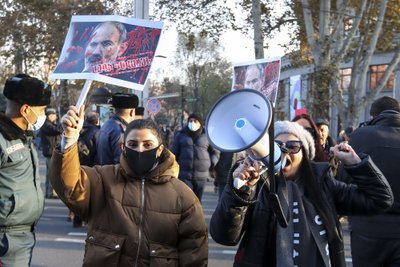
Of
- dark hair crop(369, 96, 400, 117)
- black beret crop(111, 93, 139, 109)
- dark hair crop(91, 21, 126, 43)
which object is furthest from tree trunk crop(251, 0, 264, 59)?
dark hair crop(91, 21, 126, 43)

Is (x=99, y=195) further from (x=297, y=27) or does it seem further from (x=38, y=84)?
(x=297, y=27)

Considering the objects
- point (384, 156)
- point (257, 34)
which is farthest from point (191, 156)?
point (257, 34)

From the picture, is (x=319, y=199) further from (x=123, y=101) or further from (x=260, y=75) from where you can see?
(x=260, y=75)

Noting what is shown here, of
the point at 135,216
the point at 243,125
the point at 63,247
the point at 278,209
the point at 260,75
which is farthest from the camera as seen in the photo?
the point at 260,75

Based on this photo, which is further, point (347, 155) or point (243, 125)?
point (347, 155)

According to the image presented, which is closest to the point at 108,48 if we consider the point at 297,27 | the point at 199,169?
the point at 199,169

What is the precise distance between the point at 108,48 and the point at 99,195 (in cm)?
126

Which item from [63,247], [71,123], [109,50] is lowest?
[63,247]

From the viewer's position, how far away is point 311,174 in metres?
2.48

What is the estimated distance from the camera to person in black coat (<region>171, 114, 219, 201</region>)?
26.5 feet

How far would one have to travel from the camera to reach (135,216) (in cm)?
264

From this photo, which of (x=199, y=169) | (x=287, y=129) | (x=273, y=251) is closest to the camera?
(x=273, y=251)

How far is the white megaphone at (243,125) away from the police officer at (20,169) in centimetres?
145

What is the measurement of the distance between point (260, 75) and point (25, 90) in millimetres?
4751
